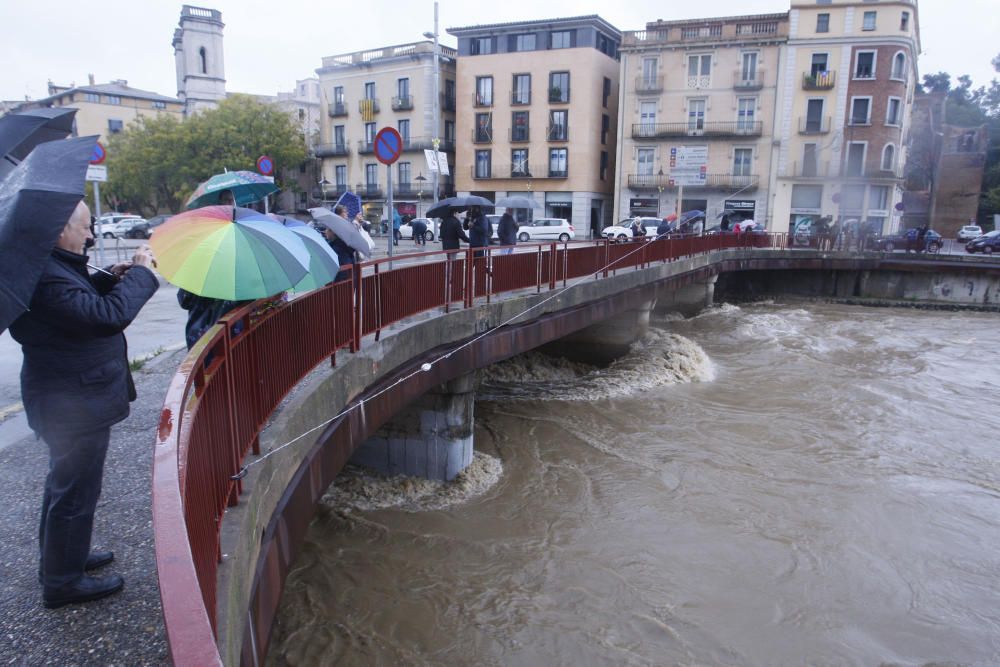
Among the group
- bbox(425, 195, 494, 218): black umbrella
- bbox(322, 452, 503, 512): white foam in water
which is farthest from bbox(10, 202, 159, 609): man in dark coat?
bbox(425, 195, 494, 218): black umbrella

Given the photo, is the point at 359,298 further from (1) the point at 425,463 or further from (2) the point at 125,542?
(1) the point at 425,463

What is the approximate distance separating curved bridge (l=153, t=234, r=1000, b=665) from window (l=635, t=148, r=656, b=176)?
30736 millimetres

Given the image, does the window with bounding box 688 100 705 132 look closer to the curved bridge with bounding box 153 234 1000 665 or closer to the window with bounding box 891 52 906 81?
the window with bounding box 891 52 906 81

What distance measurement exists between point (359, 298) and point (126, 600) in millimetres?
3463

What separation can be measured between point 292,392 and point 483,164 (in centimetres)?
Result: 4201

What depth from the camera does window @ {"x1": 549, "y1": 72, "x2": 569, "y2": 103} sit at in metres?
42.6

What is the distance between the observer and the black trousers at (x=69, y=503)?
9.29ft

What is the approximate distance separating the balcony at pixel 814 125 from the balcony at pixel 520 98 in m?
16.3

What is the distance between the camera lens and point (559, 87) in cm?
4262

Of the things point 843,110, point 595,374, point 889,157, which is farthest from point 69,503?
point 889,157

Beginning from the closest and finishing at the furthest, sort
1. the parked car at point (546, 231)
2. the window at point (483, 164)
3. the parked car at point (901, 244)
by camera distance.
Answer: the parked car at point (901, 244) → the parked car at point (546, 231) → the window at point (483, 164)

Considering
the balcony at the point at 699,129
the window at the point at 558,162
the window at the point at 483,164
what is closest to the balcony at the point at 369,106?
the window at the point at 483,164

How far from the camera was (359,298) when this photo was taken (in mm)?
6090

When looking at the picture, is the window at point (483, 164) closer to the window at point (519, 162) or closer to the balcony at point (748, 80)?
the window at point (519, 162)
